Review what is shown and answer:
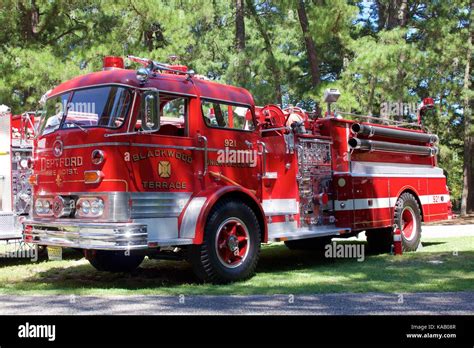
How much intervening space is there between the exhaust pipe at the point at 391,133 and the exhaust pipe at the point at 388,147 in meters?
0.14

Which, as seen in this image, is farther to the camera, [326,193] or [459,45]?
[459,45]

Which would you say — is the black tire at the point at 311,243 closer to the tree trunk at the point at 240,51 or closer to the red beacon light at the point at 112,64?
the red beacon light at the point at 112,64

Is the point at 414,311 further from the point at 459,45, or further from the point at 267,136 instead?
the point at 459,45

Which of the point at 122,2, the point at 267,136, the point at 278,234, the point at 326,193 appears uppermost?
the point at 122,2

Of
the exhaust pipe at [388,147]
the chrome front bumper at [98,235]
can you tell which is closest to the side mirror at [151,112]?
the chrome front bumper at [98,235]

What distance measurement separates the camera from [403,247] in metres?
11.1

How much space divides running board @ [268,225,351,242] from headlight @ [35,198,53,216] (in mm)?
2997

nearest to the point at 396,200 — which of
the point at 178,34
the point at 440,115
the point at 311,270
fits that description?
the point at 311,270

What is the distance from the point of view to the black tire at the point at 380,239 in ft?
36.7

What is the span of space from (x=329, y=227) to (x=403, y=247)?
6.94 feet

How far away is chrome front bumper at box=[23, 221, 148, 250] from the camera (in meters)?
6.60

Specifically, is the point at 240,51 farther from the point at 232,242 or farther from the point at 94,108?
the point at 94,108

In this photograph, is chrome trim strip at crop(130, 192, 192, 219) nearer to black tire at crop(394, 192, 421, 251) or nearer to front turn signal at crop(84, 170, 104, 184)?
front turn signal at crop(84, 170, 104, 184)

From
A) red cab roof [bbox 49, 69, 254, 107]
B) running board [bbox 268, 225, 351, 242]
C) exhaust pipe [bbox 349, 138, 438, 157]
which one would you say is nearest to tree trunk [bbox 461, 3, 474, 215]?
exhaust pipe [bbox 349, 138, 438, 157]
